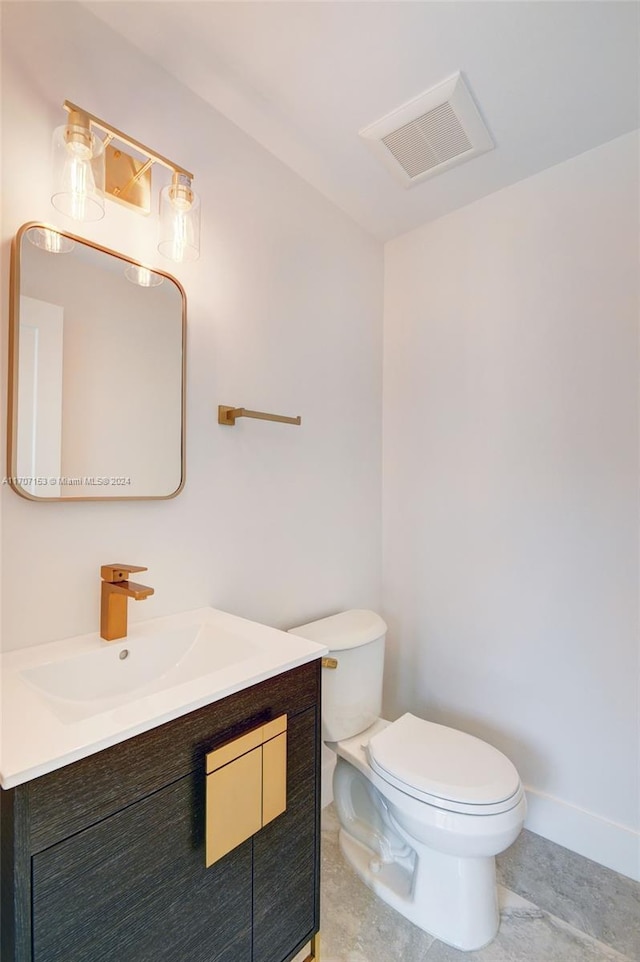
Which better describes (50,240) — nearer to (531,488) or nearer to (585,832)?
(531,488)

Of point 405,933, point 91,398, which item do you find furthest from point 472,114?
point 405,933

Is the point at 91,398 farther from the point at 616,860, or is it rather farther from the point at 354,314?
the point at 616,860

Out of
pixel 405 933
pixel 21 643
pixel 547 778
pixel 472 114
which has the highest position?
pixel 472 114

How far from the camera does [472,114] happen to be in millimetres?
1447

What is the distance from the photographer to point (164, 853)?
2.69 feet

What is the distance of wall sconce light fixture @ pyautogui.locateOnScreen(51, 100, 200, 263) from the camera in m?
1.01

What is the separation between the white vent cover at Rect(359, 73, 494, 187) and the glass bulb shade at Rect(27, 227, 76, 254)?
1063mm

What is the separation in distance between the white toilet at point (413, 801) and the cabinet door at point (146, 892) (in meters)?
0.54

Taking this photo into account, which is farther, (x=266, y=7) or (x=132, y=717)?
(x=266, y=7)

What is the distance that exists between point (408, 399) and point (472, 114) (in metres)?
1.03

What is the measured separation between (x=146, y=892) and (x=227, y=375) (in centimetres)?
125

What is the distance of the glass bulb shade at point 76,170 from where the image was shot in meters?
1.00

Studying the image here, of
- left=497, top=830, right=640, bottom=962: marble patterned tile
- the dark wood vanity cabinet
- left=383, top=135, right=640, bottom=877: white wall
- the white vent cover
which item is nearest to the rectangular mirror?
the dark wood vanity cabinet

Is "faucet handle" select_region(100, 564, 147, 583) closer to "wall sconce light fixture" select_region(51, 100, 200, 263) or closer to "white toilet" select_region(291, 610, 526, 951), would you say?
"white toilet" select_region(291, 610, 526, 951)
